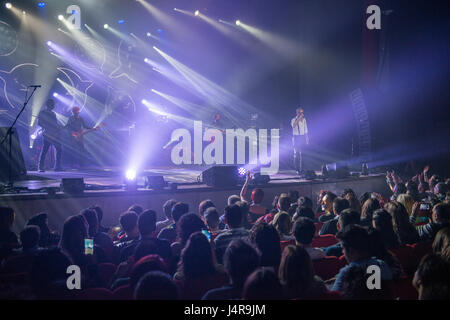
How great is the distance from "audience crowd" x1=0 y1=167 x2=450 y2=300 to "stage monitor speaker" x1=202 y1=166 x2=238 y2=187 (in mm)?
3146

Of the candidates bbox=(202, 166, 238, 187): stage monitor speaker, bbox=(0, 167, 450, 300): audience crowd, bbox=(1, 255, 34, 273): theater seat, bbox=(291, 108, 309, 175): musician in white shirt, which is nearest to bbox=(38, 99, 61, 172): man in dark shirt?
bbox=(202, 166, 238, 187): stage monitor speaker

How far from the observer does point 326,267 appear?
2.75 metres

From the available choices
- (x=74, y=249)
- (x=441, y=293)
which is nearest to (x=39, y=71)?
(x=74, y=249)

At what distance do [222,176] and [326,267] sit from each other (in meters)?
4.72

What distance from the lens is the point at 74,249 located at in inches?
117

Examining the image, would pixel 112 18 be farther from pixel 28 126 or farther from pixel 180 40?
pixel 28 126

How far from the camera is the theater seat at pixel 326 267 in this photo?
2.74 metres

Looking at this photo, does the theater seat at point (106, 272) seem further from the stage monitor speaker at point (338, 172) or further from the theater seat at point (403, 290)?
the stage monitor speaker at point (338, 172)

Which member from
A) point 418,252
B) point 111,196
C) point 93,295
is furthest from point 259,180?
point 93,295

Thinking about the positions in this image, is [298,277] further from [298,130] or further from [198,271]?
[298,130]

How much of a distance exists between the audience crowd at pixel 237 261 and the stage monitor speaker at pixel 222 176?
3146 millimetres

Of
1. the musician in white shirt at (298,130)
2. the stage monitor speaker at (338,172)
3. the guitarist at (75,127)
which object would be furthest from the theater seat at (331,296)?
the guitarist at (75,127)

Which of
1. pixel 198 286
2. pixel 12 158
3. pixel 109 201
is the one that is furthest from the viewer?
pixel 12 158

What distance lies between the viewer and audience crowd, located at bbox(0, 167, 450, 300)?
6.39ft
